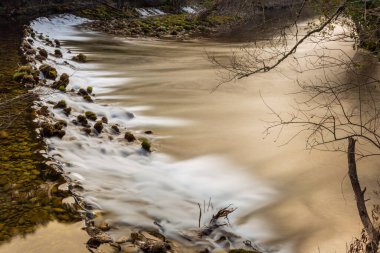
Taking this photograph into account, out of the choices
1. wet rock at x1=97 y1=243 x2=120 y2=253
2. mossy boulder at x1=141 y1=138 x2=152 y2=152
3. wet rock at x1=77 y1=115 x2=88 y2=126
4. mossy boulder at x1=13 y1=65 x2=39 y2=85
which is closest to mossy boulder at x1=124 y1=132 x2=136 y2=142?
mossy boulder at x1=141 y1=138 x2=152 y2=152

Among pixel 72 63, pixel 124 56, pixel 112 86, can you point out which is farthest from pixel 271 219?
pixel 124 56

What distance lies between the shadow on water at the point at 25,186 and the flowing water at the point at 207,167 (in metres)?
Answer: 0.36

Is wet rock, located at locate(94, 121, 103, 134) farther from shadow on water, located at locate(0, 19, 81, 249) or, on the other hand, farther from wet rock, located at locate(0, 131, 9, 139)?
wet rock, located at locate(0, 131, 9, 139)

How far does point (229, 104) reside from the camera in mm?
9539

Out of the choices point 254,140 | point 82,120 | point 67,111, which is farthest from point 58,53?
point 254,140

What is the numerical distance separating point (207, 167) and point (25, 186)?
283 centimetres

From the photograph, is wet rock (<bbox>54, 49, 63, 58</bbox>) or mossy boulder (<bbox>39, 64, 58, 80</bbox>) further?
wet rock (<bbox>54, 49, 63, 58</bbox>)

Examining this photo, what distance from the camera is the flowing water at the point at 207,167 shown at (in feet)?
15.4

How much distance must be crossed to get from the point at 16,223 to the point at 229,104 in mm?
6506

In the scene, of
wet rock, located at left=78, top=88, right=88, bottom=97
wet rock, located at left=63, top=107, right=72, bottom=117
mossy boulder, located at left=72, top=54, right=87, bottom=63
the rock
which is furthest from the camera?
mossy boulder, located at left=72, top=54, right=87, bottom=63

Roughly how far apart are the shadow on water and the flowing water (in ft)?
1.18

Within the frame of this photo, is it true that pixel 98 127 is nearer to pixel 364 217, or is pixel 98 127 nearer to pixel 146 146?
pixel 146 146

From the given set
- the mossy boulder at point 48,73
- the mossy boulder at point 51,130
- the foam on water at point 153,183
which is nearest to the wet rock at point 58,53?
the mossy boulder at point 48,73

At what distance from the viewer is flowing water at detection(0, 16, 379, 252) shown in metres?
4.68
